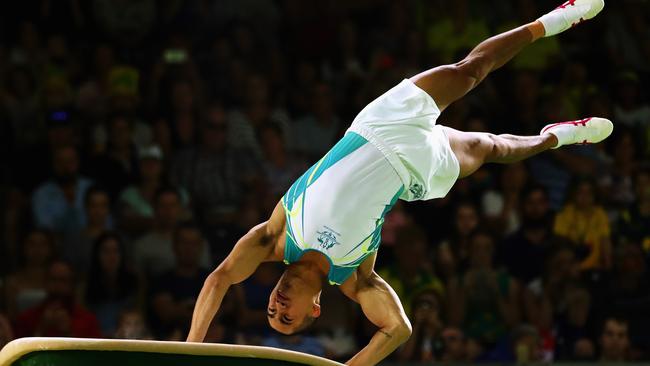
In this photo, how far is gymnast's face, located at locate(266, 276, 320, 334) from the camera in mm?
5281

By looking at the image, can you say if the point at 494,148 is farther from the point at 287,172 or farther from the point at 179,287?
the point at 287,172

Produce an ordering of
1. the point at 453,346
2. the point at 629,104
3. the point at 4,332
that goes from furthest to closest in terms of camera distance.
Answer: the point at 629,104 → the point at 453,346 → the point at 4,332

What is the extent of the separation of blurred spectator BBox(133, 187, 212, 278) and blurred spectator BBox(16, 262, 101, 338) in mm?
527

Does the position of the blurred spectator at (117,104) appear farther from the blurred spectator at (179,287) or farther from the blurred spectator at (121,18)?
the blurred spectator at (179,287)

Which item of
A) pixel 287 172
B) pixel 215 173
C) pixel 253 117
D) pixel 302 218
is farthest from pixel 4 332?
Result: pixel 302 218

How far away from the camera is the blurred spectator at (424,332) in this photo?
7477 mm

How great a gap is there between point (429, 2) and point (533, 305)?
119 inches

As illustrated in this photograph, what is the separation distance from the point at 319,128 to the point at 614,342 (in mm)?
2674

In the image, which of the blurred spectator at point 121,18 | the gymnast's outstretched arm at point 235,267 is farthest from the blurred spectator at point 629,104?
the gymnast's outstretched arm at point 235,267

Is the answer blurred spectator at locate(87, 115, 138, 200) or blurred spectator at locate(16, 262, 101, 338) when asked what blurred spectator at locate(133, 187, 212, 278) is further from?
blurred spectator at locate(16, 262, 101, 338)

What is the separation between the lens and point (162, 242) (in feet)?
26.5

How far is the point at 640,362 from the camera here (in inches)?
291

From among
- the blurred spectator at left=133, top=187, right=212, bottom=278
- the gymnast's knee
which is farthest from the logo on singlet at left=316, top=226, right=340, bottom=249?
the blurred spectator at left=133, top=187, right=212, bottom=278

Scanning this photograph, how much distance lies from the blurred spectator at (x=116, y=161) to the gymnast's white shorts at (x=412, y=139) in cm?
328
